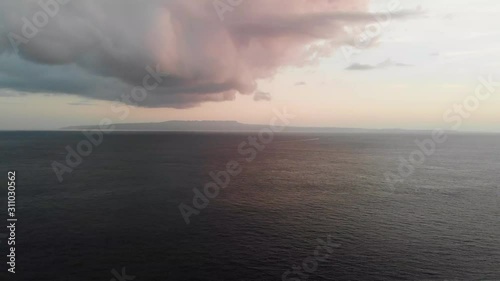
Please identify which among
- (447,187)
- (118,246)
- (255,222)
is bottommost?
(118,246)

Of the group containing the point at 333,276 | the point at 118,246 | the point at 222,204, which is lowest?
the point at 333,276

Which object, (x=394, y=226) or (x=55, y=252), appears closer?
(x=55, y=252)

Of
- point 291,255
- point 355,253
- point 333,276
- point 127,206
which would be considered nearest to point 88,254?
point 127,206

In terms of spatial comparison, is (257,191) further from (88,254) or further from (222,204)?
(88,254)

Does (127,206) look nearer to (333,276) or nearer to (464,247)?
(333,276)

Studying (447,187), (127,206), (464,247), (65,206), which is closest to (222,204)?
(127,206)

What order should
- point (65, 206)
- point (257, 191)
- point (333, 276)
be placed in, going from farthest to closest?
point (257, 191)
point (65, 206)
point (333, 276)

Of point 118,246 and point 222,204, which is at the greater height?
point 222,204

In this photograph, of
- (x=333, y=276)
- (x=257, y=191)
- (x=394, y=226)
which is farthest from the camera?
(x=257, y=191)

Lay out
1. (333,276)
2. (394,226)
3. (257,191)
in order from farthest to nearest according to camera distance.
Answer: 1. (257,191)
2. (394,226)
3. (333,276)
